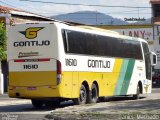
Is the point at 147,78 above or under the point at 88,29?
under

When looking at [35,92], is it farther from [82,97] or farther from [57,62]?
[82,97]

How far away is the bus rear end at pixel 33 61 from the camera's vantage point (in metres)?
22.1

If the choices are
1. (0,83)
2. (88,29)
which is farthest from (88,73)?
(0,83)

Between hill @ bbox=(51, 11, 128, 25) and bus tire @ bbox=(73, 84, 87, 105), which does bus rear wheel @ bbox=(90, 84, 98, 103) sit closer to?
bus tire @ bbox=(73, 84, 87, 105)

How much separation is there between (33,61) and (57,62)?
3.56 ft

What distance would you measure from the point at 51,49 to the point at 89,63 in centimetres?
312

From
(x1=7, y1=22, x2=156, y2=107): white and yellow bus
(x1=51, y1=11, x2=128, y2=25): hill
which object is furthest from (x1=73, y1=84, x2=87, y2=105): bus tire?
(x1=51, y1=11, x2=128, y2=25): hill

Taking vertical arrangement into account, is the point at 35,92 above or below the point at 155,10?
below

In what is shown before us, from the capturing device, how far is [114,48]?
2727cm

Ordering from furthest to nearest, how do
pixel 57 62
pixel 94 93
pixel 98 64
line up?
pixel 98 64 → pixel 94 93 → pixel 57 62

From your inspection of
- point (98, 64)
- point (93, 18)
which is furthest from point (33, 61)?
point (93, 18)

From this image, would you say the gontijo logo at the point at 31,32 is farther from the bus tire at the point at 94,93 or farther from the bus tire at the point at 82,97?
the bus tire at the point at 94,93

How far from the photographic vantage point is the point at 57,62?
865 inches

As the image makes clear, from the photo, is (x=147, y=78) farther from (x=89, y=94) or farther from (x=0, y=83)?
(x=0, y=83)
